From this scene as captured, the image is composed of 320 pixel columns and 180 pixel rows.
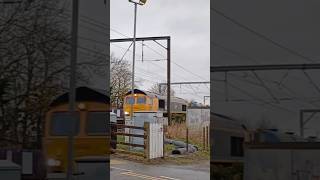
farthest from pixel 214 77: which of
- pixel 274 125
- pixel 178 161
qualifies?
pixel 178 161

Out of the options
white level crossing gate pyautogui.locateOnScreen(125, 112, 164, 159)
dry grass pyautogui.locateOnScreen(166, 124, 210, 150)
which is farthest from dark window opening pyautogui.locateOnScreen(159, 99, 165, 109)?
white level crossing gate pyautogui.locateOnScreen(125, 112, 164, 159)

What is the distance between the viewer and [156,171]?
11367 millimetres

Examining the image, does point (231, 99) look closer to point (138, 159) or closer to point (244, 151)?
point (244, 151)

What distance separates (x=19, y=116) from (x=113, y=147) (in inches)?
397

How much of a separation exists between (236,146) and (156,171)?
7754 millimetres

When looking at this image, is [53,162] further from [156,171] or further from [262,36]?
[156,171]

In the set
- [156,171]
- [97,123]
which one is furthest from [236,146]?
[156,171]

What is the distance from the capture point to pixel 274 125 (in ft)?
12.1

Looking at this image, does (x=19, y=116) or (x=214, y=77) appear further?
(x=19, y=116)

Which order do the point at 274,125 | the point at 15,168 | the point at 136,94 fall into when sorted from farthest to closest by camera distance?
1. the point at 136,94
2. the point at 15,168
3. the point at 274,125

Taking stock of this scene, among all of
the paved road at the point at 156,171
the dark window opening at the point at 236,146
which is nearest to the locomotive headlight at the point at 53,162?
the dark window opening at the point at 236,146

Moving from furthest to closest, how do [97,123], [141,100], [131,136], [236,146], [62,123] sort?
[141,100], [131,136], [97,123], [62,123], [236,146]

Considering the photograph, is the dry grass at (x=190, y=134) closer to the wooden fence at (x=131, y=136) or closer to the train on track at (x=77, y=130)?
the wooden fence at (x=131, y=136)

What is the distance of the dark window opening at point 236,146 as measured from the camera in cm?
374
